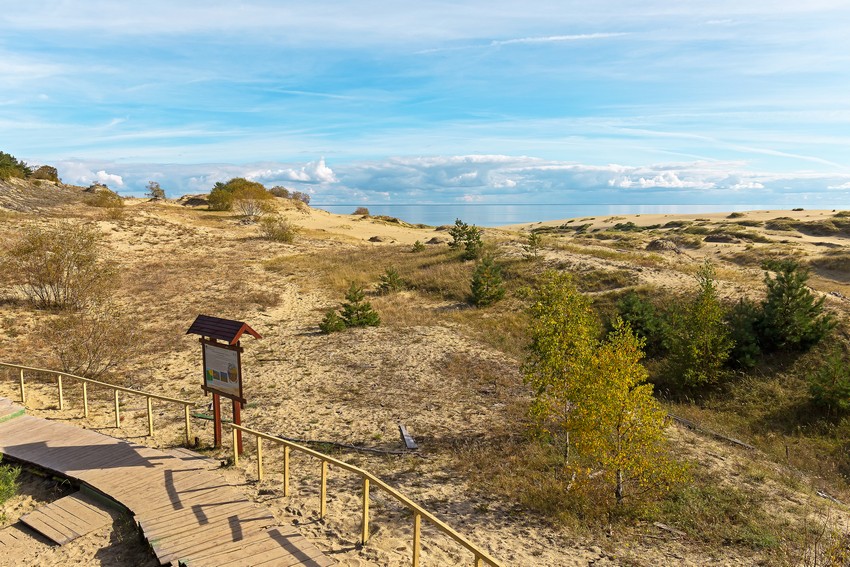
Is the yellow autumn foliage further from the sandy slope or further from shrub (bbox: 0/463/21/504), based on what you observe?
shrub (bbox: 0/463/21/504)

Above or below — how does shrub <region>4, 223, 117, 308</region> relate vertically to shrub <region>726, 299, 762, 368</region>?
above

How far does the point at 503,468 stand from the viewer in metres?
12.6

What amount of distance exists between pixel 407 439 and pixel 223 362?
5.26m

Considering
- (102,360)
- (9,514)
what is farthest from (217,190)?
(9,514)

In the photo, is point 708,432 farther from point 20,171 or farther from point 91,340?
point 20,171

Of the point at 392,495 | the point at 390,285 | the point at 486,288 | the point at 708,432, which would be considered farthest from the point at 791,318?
the point at 390,285

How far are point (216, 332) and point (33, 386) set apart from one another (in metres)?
9.43

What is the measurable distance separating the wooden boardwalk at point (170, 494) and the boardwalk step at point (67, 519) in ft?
1.16

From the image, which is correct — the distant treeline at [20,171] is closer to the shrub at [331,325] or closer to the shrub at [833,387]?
the shrub at [331,325]

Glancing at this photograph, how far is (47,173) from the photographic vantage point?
81.0m

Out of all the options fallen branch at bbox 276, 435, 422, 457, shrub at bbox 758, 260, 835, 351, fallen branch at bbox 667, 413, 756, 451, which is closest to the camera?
fallen branch at bbox 276, 435, 422, 457

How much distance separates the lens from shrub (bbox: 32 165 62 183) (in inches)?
3058

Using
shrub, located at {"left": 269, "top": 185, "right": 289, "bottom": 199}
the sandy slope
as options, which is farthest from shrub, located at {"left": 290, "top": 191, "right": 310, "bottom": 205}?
the sandy slope

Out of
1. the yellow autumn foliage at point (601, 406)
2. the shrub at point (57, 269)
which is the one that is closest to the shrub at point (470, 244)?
the shrub at point (57, 269)
